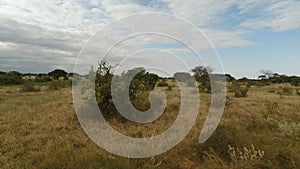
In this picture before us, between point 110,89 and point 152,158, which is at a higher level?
point 110,89

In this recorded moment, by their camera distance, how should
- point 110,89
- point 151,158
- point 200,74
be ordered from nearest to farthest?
point 151,158
point 110,89
point 200,74

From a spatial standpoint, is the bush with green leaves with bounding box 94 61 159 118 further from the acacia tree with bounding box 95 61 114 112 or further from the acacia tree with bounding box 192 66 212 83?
the acacia tree with bounding box 192 66 212 83

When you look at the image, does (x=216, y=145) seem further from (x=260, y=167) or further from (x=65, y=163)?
(x=65, y=163)

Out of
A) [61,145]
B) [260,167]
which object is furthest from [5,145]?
[260,167]

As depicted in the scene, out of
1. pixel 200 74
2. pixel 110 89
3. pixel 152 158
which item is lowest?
pixel 152 158

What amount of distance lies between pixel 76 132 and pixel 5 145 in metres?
1.86

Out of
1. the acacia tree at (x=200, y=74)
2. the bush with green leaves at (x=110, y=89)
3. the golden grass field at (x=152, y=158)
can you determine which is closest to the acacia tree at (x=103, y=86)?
the bush with green leaves at (x=110, y=89)

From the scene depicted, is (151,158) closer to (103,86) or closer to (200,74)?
(103,86)

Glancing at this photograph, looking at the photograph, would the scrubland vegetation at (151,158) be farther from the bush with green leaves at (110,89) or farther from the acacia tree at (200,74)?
the acacia tree at (200,74)

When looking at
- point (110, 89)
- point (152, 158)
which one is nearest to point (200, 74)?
point (110, 89)

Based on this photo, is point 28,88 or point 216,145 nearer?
point 216,145

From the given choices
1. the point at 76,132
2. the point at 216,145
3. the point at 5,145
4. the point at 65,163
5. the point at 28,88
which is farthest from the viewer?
the point at 28,88

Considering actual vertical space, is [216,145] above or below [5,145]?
above

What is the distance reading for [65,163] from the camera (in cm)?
491
